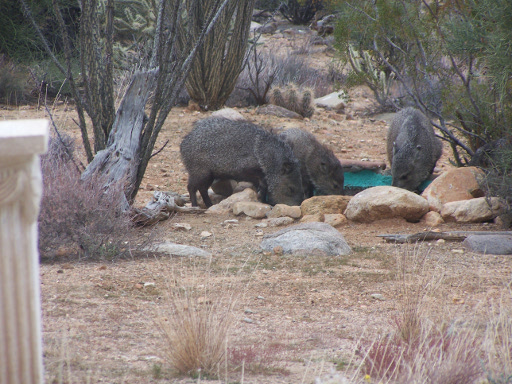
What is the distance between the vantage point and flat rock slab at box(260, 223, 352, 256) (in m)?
4.58

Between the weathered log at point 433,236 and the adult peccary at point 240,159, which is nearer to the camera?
the weathered log at point 433,236

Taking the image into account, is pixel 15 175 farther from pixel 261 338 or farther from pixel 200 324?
pixel 261 338

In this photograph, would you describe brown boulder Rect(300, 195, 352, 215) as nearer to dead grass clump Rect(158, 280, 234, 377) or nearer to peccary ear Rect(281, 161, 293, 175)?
peccary ear Rect(281, 161, 293, 175)

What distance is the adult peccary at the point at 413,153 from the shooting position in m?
6.99

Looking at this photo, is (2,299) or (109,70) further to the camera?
(109,70)

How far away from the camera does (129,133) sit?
533cm

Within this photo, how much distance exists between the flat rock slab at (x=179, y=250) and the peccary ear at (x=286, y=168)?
7.54 feet

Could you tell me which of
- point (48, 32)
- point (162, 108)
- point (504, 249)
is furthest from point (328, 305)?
point (48, 32)

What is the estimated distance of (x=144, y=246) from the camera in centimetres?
429

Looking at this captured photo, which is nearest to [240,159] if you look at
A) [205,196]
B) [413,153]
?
[205,196]

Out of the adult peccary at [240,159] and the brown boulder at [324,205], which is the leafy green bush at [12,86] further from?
the brown boulder at [324,205]

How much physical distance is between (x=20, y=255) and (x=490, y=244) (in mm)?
4057

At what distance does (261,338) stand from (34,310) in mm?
1476

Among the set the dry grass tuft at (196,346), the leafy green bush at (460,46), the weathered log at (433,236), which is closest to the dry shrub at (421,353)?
the dry grass tuft at (196,346)
